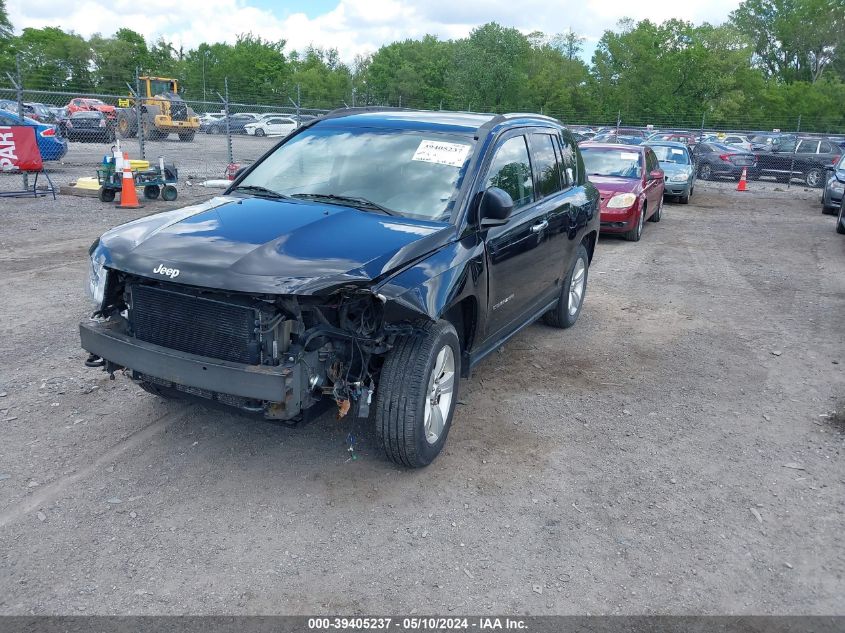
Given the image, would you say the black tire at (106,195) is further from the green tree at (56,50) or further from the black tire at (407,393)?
the green tree at (56,50)

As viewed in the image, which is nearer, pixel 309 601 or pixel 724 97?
pixel 309 601

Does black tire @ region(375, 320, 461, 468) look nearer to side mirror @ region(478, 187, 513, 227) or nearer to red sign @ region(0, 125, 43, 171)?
side mirror @ region(478, 187, 513, 227)

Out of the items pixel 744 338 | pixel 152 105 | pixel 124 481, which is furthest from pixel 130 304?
pixel 152 105

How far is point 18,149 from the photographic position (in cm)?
1283

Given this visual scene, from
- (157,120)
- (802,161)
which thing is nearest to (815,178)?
(802,161)

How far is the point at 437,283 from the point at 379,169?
125 centimetres

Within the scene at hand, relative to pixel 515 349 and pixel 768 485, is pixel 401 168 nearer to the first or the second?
pixel 515 349

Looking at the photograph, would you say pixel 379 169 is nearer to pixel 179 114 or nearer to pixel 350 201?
pixel 350 201

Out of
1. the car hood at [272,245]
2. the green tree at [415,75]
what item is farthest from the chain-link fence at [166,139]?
the green tree at [415,75]

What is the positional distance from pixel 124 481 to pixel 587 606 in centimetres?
253

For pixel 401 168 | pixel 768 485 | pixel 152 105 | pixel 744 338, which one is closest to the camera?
pixel 768 485

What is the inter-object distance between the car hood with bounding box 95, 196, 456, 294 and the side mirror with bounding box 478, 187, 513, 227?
1.12 ft

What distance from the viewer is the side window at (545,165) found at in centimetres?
577

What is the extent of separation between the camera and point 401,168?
4.76m
